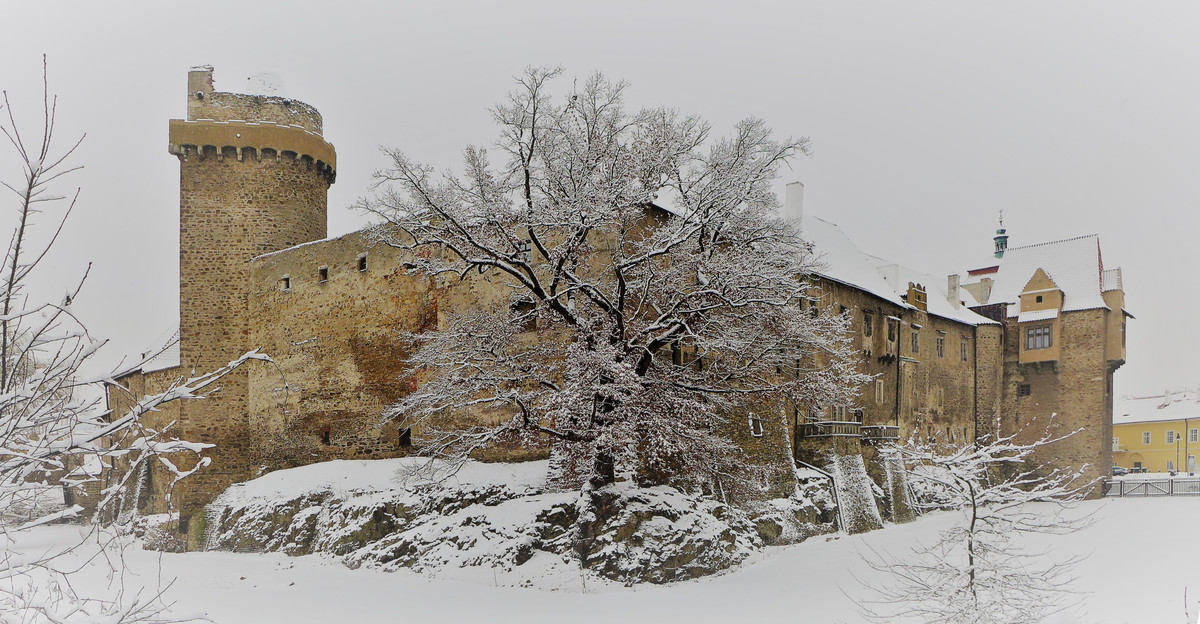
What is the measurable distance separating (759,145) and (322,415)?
43.4 ft

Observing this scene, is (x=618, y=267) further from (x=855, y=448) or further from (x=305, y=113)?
(x=305, y=113)

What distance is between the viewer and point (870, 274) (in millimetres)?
30547

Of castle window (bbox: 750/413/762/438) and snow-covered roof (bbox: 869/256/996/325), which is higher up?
snow-covered roof (bbox: 869/256/996/325)

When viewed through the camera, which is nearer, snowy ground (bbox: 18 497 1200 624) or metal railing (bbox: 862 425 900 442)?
snowy ground (bbox: 18 497 1200 624)

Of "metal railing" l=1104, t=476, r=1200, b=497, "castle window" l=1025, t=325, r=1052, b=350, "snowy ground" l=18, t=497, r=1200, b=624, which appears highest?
"castle window" l=1025, t=325, r=1052, b=350

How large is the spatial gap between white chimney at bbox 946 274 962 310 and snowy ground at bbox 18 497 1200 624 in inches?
655

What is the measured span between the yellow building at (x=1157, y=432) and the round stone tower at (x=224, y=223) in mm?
33402

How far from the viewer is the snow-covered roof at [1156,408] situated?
1332 inches

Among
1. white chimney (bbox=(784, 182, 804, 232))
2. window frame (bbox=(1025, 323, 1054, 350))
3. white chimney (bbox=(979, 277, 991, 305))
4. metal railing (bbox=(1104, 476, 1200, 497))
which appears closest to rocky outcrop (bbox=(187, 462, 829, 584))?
white chimney (bbox=(784, 182, 804, 232))

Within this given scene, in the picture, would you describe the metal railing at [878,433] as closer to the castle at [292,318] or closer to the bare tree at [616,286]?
the castle at [292,318]

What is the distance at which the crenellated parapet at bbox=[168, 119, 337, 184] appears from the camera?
22.9 meters

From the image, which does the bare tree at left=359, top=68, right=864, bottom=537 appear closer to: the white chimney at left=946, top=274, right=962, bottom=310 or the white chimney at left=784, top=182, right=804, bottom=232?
the white chimney at left=784, top=182, right=804, bottom=232

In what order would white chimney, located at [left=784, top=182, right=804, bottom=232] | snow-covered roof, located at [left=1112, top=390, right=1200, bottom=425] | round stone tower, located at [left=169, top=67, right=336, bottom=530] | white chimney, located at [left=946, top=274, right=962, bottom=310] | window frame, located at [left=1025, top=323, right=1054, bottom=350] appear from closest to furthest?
round stone tower, located at [left=169, top=67, right=336, bottom=530]
white chimney, located at [left=784, top=182, right=804, bottom=232]
window frame, located at [left=1025, top=323, right=1054, bottom=350]
snow-covered roof, located at [left=1112, top=390, right=1200, bottom=425]
white chimney, located at [left=946, top=274, right=962, bottom=310]

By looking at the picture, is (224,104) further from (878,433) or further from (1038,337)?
(1038,337)
